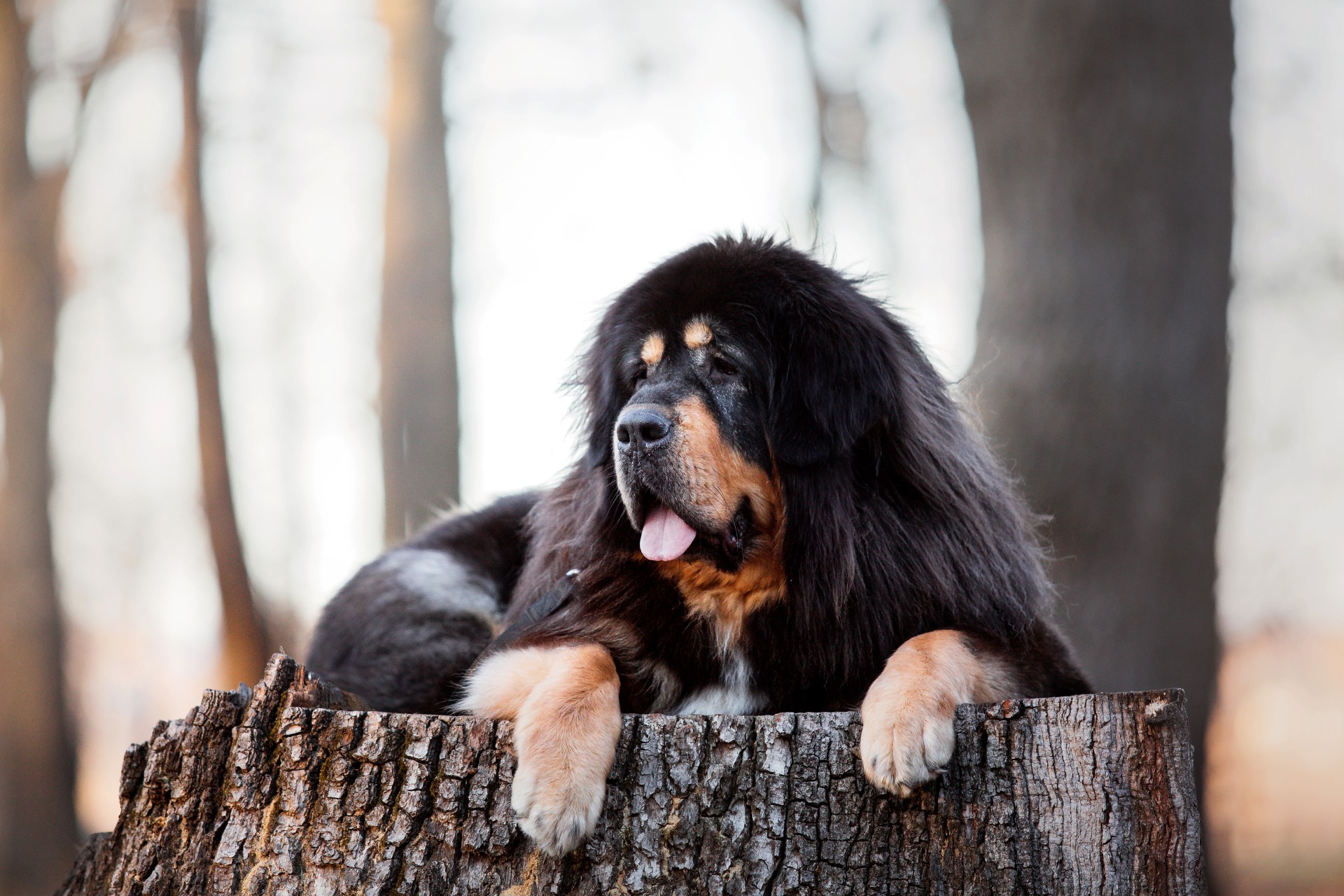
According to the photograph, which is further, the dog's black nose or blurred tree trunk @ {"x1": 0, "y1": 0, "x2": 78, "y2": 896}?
blurred tree trunk @ {"x1": 0, "y1": 0, "x2": 78, "y2": 896}

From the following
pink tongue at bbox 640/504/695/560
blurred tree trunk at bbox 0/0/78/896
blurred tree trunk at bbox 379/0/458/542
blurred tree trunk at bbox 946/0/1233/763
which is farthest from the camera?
blurred tree trunk at bbox 0/0/78/896

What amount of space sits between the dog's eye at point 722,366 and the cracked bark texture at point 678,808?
97 cm

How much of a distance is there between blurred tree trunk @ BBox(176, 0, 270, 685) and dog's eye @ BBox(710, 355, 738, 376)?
6.15m

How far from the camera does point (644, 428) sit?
2449mm

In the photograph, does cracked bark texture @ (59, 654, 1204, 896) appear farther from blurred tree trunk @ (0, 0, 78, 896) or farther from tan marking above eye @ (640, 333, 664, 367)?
blurred tree trunk @ (0, 0, 78, 896)

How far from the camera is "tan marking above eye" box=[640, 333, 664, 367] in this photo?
273 cm

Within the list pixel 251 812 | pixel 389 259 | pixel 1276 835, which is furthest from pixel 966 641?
pixel 389 259

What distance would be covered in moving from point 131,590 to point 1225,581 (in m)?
8.23

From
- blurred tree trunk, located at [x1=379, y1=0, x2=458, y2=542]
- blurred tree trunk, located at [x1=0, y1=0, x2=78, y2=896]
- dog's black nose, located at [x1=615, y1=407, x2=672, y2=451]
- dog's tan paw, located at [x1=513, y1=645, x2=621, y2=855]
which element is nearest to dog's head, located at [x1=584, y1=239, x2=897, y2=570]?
dog's black nose, located at [x1=615, y1=407, x2=672, y2=451]

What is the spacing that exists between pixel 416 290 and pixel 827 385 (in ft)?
19.4

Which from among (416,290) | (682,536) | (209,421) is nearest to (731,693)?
(682,536)

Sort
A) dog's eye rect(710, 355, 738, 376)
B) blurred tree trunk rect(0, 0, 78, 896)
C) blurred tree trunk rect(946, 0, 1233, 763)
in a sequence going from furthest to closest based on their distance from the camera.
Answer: blurred tree trunk rect(0, 0, 78, 896) < blurred tree trunk rect(946, 0, 1233, 763) < dog's eye rect(710, 355, 738, 376)

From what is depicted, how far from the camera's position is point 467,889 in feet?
6.63

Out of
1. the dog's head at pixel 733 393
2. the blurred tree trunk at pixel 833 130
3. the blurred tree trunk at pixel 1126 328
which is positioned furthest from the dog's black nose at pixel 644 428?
the blurred tree trunk at pixel 833 130
